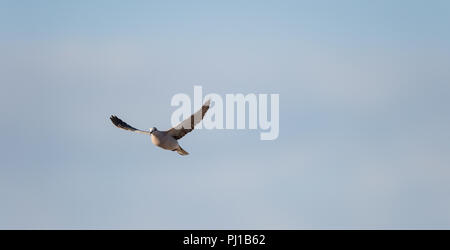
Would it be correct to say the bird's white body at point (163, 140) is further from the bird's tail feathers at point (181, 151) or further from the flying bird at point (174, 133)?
the bird's tail feathers at point (181, 151)

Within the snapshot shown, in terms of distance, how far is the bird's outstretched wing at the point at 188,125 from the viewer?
66.6m

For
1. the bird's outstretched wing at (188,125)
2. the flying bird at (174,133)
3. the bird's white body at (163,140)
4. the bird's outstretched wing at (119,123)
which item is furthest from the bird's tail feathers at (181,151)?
the bird's outstretched wing at (119,123)

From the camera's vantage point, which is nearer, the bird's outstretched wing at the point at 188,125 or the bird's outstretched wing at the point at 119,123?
the bird's outstretched wing at the point at 188,125

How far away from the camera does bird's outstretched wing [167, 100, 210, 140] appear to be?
66.6 meters

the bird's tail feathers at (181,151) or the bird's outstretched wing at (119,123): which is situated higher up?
the bird's outstretched wing at (119,123)

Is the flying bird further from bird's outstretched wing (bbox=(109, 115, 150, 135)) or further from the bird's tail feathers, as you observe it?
bird's outstretched wing (bbox=(109, 115, 150, 135))

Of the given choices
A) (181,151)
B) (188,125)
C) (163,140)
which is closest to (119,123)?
(181,151)
